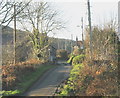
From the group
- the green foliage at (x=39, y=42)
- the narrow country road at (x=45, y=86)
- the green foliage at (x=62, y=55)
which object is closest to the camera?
the narrow country road at (x=45, y=86)

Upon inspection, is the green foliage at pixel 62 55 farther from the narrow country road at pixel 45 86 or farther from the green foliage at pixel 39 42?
the narrow country road at pixel 45 86

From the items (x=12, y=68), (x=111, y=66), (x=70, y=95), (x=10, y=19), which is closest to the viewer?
(x=10, y=19)

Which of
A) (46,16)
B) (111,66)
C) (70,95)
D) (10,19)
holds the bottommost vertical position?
(70,95)

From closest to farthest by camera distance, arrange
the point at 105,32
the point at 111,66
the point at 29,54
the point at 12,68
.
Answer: the point at 111,66 < the point at 12,68 < the point at 105,32 < the point at 29,54

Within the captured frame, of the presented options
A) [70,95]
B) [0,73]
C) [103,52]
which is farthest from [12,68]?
[70,95]

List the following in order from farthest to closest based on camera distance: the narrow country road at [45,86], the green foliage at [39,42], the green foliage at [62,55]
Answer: the green foliage at [62,55]
the green foliage at [39,42]
the narrow country road at [45,86]

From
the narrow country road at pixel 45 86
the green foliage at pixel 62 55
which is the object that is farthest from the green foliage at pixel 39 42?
the green foliage at pixel 62 55

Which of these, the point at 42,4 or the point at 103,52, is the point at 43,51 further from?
the point at 103,52

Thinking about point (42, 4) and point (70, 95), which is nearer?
point (70, 95)

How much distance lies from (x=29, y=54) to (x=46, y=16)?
7206 millimetres

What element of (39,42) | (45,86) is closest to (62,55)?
(39,42)

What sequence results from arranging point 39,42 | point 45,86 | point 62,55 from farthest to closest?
point 62,55 → point 39,42 → point 45,86

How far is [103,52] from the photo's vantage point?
21.0 metres

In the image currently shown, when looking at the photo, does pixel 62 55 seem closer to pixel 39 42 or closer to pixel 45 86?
pixel 39 42
